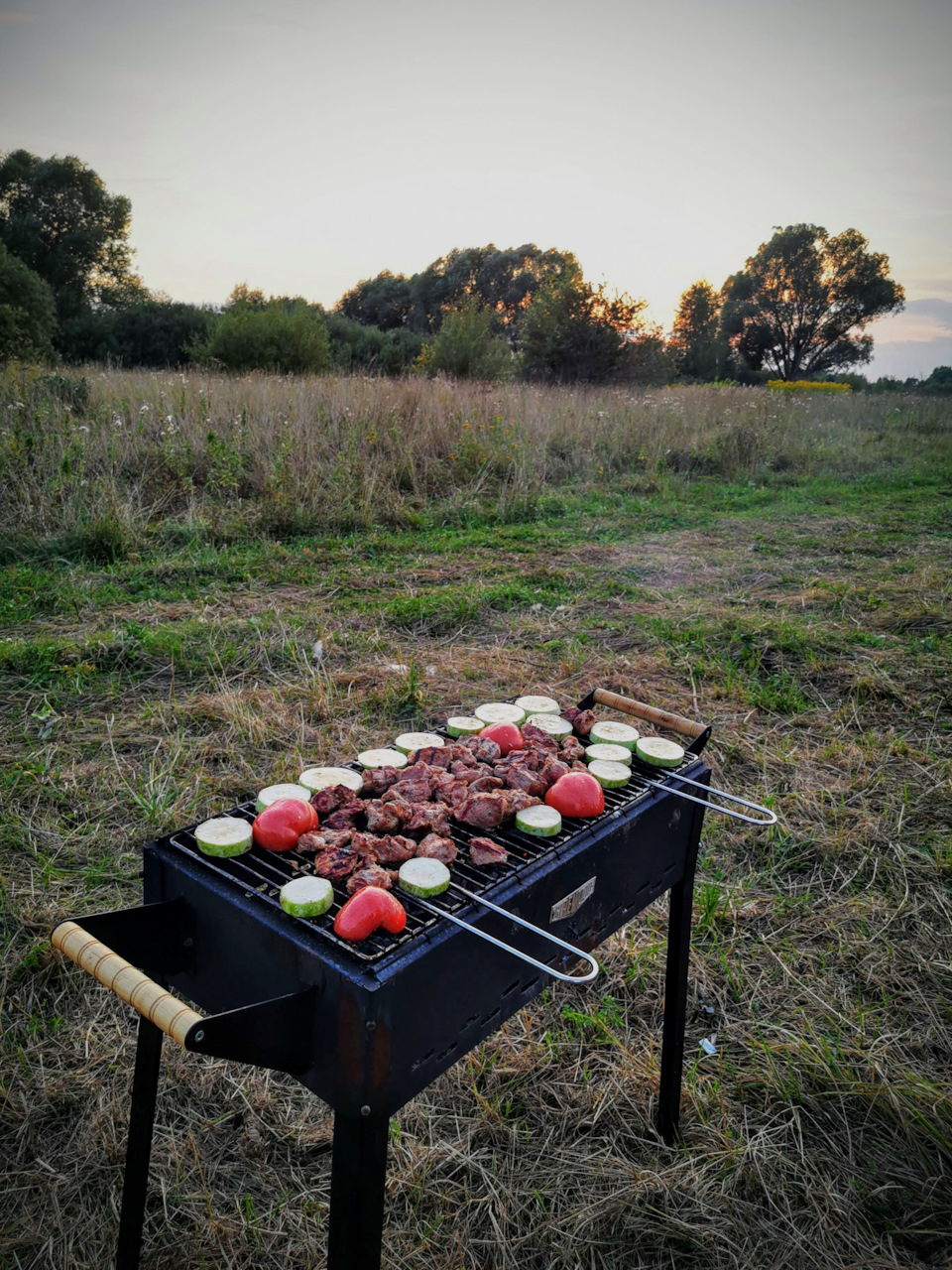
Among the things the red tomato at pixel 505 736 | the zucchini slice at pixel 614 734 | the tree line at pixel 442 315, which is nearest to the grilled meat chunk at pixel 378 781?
the red tomato at pixel 505 736

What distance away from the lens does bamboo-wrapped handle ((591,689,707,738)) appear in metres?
2.02

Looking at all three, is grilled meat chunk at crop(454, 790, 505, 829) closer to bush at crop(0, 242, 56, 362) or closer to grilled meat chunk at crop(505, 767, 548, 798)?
grilled meat chunk at crop(505, 767, 548, 798)

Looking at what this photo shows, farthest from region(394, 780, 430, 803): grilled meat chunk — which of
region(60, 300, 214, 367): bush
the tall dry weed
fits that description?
region(60, 300, 214, 367): bush

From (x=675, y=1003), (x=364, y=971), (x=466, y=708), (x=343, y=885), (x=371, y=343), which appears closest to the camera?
(x=364, y=971)

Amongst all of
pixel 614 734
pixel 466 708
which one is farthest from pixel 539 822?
pixel 466 708

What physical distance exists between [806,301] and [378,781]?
147 feet

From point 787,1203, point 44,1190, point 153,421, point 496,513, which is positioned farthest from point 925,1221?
point 153,421

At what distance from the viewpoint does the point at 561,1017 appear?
2.38 meters

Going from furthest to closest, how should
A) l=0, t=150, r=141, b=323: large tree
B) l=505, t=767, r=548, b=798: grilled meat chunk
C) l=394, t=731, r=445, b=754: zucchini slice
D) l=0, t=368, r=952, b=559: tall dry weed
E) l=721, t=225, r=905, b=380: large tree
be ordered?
l=721, t=225, r=905, b=380: large tree
l=0, t=150, r=141, b=323: large tree
l=0, t=368, r=952, b=559: tall dry weed
l=394, t=731, r=445, b=754: zucchini slice
l=505, t=767, r=548, b=798: grilled meat chunk

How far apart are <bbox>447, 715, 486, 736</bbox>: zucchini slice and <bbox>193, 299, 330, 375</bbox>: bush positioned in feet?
54.1

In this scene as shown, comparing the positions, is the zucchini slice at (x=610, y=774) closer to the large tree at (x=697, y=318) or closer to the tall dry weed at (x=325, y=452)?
the tall dry weed at (x=325, y=452)

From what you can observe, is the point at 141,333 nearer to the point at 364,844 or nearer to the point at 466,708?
the point at 466,708

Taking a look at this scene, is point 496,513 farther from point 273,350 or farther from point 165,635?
point 273,350

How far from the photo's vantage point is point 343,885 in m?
1.31
